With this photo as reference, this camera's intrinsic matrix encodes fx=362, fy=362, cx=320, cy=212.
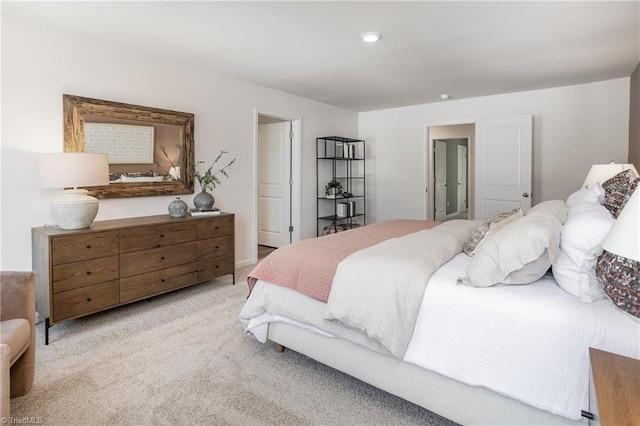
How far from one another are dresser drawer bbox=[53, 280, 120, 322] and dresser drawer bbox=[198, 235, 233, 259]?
823mm

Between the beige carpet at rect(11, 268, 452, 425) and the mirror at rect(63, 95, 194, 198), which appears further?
the mirror at rect(63, 95, 194, 198)

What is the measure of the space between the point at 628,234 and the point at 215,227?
3.33m

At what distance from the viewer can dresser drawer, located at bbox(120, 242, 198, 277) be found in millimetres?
2932

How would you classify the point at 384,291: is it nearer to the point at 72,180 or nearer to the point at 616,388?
the point at 616,388

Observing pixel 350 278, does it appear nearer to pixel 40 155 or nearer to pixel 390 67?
pixel 40 155

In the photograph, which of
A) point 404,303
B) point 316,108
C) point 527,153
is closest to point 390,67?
point 316,108

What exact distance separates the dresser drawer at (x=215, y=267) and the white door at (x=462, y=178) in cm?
717

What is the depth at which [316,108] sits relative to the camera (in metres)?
5.59

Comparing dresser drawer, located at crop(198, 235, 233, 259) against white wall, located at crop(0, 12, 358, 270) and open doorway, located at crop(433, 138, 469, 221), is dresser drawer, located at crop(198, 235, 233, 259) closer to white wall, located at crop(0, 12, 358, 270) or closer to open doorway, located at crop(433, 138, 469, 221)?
white wall, located at crop(0, 12, 358, 270)

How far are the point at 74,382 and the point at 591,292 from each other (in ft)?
8.45

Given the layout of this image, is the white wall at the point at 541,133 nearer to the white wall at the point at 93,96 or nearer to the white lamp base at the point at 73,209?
the white wall at the point at 93,96

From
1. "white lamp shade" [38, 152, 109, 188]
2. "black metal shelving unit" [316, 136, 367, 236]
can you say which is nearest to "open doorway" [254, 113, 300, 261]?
"black metal shelving unit" [316, 136, 367, 236]

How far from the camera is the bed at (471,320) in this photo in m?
1.35

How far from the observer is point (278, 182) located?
5594 millimetres
